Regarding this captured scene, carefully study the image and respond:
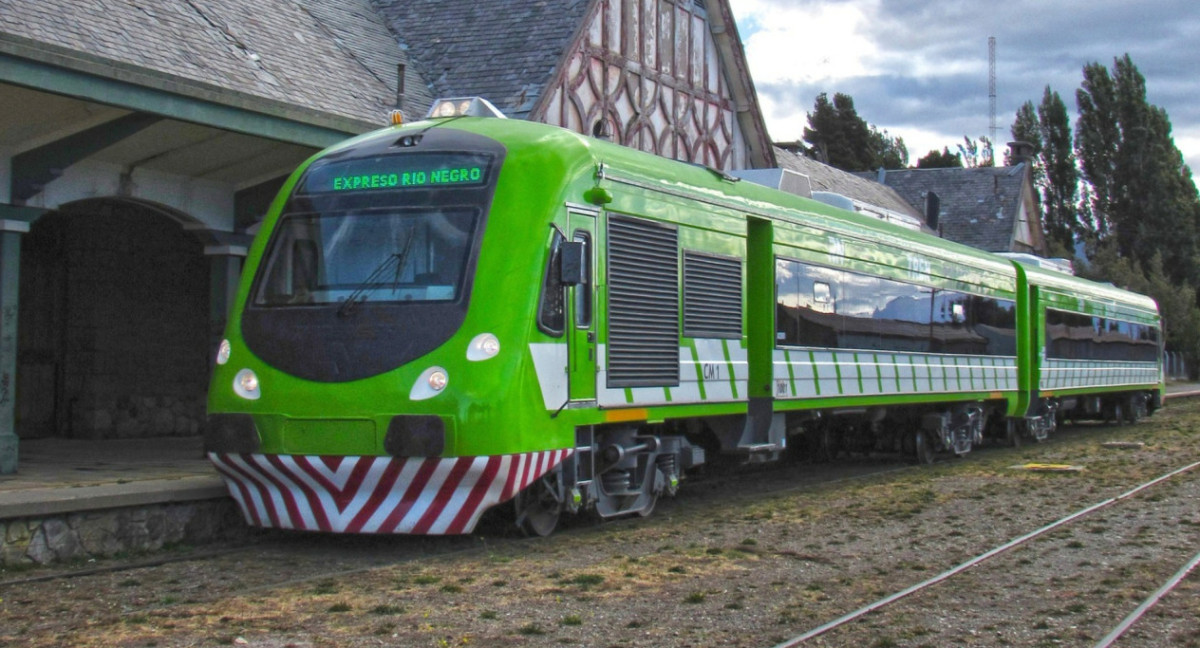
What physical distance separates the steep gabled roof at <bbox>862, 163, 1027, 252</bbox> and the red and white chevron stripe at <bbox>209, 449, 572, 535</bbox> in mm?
41532

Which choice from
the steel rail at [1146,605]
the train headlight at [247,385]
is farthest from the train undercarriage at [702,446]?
the steel rail at [1146,605]

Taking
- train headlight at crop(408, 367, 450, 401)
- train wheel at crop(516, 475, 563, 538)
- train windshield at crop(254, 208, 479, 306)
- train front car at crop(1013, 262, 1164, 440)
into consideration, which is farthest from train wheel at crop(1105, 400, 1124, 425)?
train headlight at crop(408, 367, 450, 401)

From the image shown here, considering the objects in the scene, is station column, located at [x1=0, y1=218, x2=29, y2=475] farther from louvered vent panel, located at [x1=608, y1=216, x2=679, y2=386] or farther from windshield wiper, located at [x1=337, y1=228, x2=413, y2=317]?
louvered vent panel, located at [x1=608, y1=216, x2=679, y2=386]

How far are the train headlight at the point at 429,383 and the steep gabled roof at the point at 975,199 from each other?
41.7 meters

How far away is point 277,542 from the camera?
10453 mm

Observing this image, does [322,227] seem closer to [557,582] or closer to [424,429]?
[424,429]

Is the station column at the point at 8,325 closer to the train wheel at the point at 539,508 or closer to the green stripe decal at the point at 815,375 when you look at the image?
the train wheel at the point at 539,508

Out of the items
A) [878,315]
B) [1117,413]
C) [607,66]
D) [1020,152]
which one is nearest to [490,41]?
[607,66]

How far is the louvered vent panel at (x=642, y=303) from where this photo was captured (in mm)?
10859

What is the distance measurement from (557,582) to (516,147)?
3.31m

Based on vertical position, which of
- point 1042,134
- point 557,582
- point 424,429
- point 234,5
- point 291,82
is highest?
point 1042,134

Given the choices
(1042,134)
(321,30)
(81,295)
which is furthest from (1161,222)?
(81,295)

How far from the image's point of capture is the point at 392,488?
31.2 ft

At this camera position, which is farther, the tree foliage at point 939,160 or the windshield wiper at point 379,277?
Answer: the tree foliage at point 939,160
